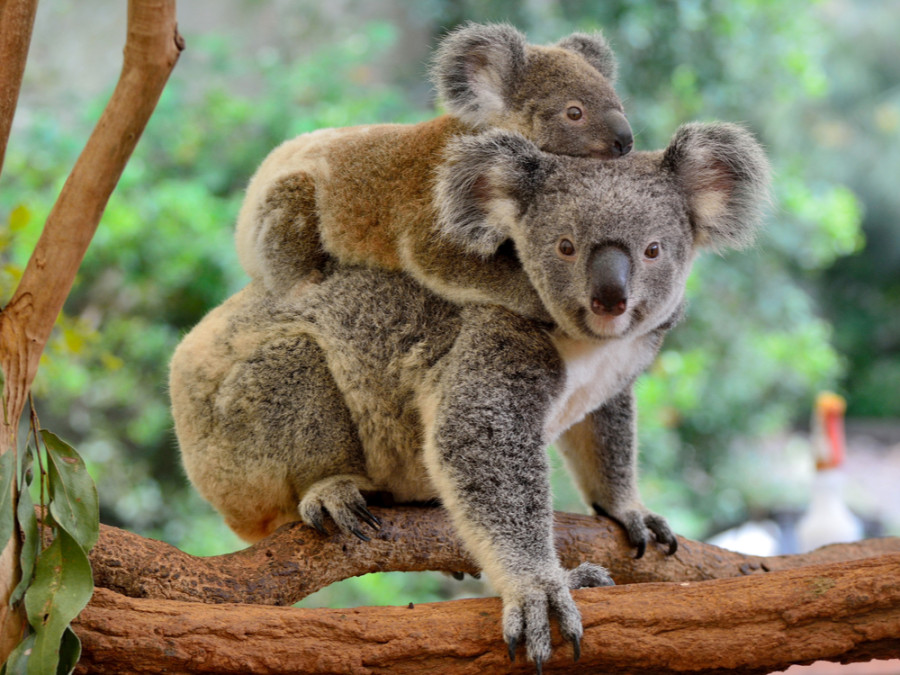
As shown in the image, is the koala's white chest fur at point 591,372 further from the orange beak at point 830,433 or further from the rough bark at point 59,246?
the orange beak at point 830,433

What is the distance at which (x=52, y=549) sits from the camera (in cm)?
186

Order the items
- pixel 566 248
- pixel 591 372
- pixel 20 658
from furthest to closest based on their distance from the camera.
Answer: pixel 591 372 < pixel 566 248 < pixel 20 658

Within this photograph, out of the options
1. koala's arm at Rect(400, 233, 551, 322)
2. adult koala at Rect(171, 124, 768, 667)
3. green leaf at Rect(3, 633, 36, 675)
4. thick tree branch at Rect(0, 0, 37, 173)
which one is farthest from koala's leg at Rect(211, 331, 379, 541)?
thick tree branch at Rect(0, 0, 37, 173)

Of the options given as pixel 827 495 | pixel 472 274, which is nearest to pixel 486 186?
pixel 472 274

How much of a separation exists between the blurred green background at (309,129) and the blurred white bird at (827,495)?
2.83 feet

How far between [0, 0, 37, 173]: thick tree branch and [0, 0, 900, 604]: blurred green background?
6.63 feet

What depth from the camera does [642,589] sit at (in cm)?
199

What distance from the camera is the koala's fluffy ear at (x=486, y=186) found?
2.25 m

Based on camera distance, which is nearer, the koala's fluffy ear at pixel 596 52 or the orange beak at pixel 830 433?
the koala's fluffy ear at pixel 596 52

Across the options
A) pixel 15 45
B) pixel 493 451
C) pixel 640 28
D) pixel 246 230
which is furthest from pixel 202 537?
pixel 640 28

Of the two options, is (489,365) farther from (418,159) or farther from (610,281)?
(418,159)

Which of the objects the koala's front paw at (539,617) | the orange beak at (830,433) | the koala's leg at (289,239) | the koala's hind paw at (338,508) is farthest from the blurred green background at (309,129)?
the koala's front paw at (539,617)

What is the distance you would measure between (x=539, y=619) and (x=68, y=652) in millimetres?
964

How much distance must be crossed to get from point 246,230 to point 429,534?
1.11 metres
